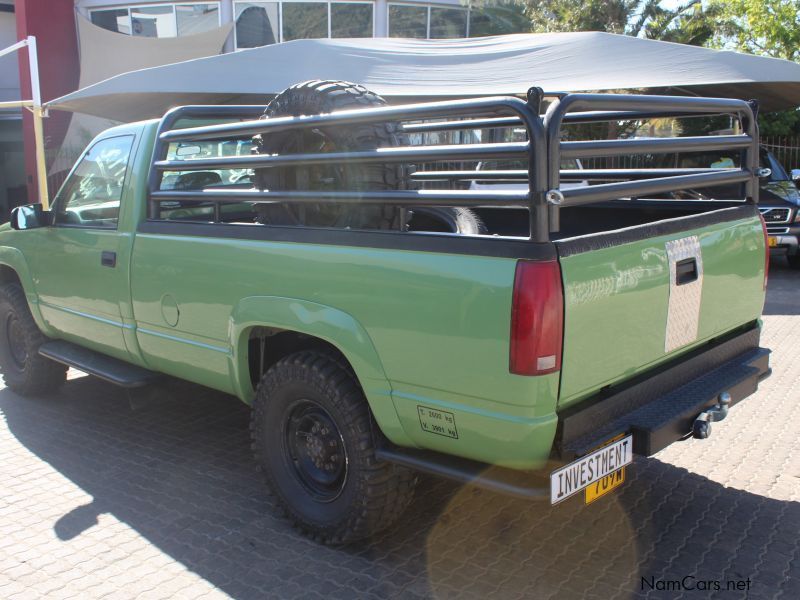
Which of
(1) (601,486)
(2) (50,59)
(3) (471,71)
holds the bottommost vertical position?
(1) (601,486)

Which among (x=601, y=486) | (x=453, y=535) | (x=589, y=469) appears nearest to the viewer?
(x=589, y=469)

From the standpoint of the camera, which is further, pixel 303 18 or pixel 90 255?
pixel 303 18

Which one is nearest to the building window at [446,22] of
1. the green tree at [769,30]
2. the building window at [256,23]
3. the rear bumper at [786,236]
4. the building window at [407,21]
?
the building window at [407,21]

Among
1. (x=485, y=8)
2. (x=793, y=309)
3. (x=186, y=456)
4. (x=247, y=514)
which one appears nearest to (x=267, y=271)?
(x=247, y=514)

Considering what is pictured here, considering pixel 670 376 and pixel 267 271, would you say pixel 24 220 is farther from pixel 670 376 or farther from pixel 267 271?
pixel 670 376

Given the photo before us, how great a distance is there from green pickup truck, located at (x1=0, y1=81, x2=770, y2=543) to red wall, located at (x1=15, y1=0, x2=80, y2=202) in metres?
16.2

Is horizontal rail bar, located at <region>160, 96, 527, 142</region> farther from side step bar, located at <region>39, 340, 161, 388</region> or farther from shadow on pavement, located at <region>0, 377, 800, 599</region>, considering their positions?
shadow on pavement, located at <region>0, 377, 800, 599</region>

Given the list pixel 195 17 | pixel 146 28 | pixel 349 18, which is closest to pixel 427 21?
pixel 349 18

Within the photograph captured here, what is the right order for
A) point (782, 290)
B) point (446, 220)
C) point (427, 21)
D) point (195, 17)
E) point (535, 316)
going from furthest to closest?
1. point (427, 21)
2. point (195, 17)
3. point (782, 290)
4. point (446, 220)
5. point (535, 316)

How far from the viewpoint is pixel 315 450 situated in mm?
3451

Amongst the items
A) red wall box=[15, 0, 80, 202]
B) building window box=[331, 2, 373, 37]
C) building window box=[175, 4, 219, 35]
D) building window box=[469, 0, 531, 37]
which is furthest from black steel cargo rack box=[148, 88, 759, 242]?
building window box=[469, 0, 531, 37]

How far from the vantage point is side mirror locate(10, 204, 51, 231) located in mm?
4891

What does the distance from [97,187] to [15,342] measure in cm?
177

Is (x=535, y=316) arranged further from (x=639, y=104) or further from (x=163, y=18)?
(x=163, y=18)
